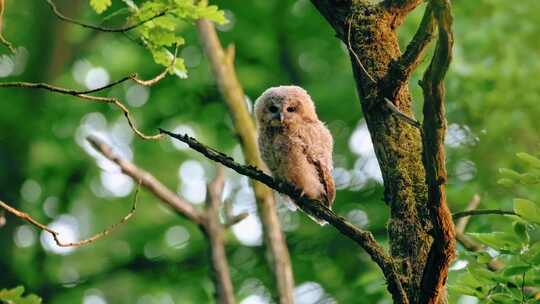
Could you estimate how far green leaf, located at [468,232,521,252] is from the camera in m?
3.37

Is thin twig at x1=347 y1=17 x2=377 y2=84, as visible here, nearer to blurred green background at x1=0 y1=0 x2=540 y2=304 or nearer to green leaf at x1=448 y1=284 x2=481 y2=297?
green leaf at x1=448 y1=284 x2=481 y2=297

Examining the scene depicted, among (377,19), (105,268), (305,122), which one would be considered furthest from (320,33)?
(377,19)

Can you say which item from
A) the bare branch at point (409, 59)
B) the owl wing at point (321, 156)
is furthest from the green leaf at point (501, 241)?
the owl wing at point (321, 156)

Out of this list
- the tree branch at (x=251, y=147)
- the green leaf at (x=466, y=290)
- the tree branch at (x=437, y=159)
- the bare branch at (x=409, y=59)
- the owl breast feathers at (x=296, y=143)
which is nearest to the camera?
the tree branch at (x=437, y=159)

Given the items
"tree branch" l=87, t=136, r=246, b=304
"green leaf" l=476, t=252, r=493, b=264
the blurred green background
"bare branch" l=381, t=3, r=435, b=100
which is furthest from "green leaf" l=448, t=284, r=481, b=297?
the blurred green background

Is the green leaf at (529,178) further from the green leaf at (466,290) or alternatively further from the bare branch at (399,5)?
the bare branch at (399,5)

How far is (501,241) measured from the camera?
11.1 feet

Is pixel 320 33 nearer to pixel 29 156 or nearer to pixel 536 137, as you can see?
pixel 536 137

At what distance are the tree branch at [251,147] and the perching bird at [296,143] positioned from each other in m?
0.88

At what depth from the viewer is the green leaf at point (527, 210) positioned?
321 cm

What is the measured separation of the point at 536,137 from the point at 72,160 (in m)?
6.54

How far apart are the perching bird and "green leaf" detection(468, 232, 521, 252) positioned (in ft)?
6.29

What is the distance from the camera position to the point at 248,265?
9.66 m

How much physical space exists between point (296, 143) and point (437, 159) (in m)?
2.85
